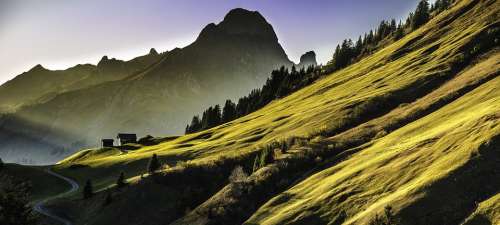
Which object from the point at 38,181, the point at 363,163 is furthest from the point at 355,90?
the point at 38,181

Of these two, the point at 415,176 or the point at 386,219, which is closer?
the point at 386,219

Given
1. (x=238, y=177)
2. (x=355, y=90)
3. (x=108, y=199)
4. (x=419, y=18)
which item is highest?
(x=419, y=18)

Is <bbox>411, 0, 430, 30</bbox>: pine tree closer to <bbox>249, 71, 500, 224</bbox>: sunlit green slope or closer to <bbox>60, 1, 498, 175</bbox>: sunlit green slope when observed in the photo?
<bbox>60, 1, 498, 175</bbox>: sunlit green slope

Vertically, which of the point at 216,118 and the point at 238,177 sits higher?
the point at 216,118

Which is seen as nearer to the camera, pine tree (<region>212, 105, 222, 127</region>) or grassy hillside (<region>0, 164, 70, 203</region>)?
grassy hillside (<region>0, 164, 70, 203</region>)

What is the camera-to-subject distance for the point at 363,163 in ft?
169

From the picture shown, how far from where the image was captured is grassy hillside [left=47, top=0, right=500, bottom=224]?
37906 millimetres

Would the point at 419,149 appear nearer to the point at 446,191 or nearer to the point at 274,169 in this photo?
the point at 446,191

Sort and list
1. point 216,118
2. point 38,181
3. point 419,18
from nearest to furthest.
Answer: point 38,181
point 419,18
point 216,118

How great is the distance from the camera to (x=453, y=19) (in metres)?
148

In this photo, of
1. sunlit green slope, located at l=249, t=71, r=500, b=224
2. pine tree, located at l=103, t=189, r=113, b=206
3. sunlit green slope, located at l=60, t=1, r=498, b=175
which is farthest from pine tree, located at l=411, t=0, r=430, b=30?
pine tree, located at l=103, t=189, r=113, b=206

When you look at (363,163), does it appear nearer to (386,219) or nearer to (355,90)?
(386,219)

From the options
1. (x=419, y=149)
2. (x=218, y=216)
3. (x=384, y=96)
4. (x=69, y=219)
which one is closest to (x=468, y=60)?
(x=384, y=96)

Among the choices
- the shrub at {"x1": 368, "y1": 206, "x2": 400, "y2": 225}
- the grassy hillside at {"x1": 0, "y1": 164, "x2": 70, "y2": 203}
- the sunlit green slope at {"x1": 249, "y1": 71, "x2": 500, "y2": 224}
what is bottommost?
the shrub at {"x1": 368, "y1": 206, "x2": 400, "y2": 225}
